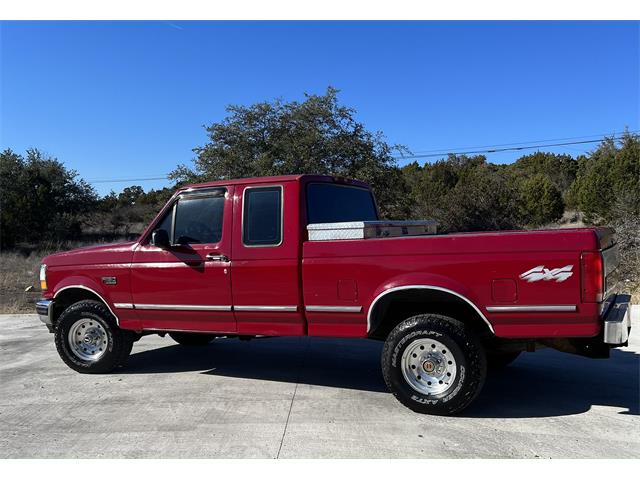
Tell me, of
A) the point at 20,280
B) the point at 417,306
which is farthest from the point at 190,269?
the point at 20,280

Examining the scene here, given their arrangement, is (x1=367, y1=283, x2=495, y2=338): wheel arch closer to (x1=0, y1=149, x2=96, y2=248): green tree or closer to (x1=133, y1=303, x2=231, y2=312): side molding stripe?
(x1=133, y1=303, x2=231, y2=312): side molding stripe

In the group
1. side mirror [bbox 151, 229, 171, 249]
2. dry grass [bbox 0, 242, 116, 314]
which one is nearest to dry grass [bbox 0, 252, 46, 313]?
dry grass [bbox 0, 242, 116, 314]

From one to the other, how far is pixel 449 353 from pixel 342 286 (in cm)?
106

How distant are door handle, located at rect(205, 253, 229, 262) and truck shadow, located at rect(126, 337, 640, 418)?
1482 millimetres

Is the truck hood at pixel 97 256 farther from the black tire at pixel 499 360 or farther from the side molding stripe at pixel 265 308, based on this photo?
the black tire at pixel 499 360

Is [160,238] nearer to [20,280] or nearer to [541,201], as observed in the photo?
[20,280]

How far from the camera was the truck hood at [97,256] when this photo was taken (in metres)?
5.92

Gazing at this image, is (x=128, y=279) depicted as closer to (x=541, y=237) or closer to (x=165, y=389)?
(x=165, y=389)

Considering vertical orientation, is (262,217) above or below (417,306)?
above

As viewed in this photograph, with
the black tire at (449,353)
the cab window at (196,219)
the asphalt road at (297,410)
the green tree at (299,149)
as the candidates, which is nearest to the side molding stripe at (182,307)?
the cab window at (196,219)

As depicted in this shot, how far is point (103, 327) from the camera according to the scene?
610 centimetres

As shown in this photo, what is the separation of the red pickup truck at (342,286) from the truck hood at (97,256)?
0.02m

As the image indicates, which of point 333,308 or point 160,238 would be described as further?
point 160,238
